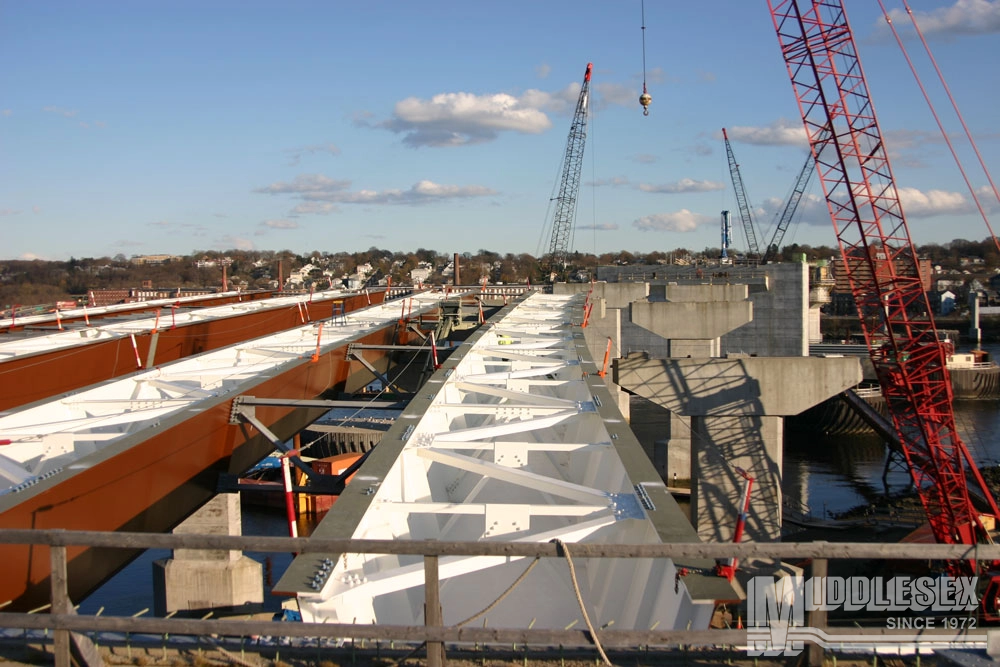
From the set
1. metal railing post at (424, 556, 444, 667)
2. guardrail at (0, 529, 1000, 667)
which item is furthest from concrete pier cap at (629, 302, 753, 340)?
metal railing post at (424, 556, 444, 667)

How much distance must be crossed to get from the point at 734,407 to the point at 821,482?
78.7 ft

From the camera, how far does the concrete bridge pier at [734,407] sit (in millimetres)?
19609

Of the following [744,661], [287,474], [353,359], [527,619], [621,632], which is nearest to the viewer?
[621,632]

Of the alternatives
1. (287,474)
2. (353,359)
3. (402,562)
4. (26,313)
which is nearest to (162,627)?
(287,474)

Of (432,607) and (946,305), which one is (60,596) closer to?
(432,607)

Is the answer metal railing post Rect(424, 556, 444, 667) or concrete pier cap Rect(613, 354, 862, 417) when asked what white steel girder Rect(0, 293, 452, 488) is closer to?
metal railing post Rect(424, 556, 444, 667)

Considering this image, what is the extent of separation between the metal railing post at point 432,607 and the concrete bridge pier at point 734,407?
53.9 feet

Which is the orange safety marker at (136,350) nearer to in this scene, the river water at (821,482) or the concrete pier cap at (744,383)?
the river water at (821,482)

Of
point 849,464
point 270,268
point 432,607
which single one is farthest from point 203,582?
point 270,268

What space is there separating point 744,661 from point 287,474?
3.06 metres

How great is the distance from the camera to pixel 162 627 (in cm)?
364

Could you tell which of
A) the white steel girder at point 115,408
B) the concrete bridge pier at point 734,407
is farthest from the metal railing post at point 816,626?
the concrete bridge pier at point 734,407

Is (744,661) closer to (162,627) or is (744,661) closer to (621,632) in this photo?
(621,632)

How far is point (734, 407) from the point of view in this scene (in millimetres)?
19844
